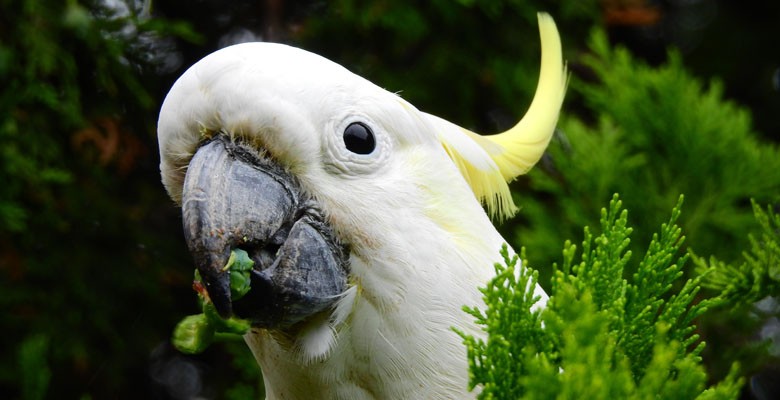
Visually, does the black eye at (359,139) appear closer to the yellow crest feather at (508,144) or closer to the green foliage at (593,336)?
the yellow crest feather at (508,144)

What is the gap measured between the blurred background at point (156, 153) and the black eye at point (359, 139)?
1.12m

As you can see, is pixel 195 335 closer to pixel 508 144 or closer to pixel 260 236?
pixel 260 236

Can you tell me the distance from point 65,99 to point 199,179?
177cm

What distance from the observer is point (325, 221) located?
1.68 meters

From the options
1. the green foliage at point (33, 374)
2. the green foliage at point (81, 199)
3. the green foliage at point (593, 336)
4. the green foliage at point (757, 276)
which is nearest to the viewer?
the green foliage at point (593, 336)

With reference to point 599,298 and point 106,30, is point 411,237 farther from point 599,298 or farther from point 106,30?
point 106,30

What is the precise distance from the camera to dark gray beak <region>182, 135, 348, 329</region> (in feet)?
5.14

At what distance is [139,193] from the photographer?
351 centimetres

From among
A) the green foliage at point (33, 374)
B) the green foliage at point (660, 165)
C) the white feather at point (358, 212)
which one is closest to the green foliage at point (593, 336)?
the white feather at point (358, 212)

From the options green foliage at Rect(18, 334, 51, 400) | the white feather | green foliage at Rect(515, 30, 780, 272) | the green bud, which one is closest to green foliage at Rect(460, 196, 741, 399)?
the white feather

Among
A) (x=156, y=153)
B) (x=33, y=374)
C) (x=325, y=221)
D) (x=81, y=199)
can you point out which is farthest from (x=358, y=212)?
(x=156, y=153)

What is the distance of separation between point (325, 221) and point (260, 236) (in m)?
0.13

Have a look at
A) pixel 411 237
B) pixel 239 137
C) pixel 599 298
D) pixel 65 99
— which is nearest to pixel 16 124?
pixel 65 99

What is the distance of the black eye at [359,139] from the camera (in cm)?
171
